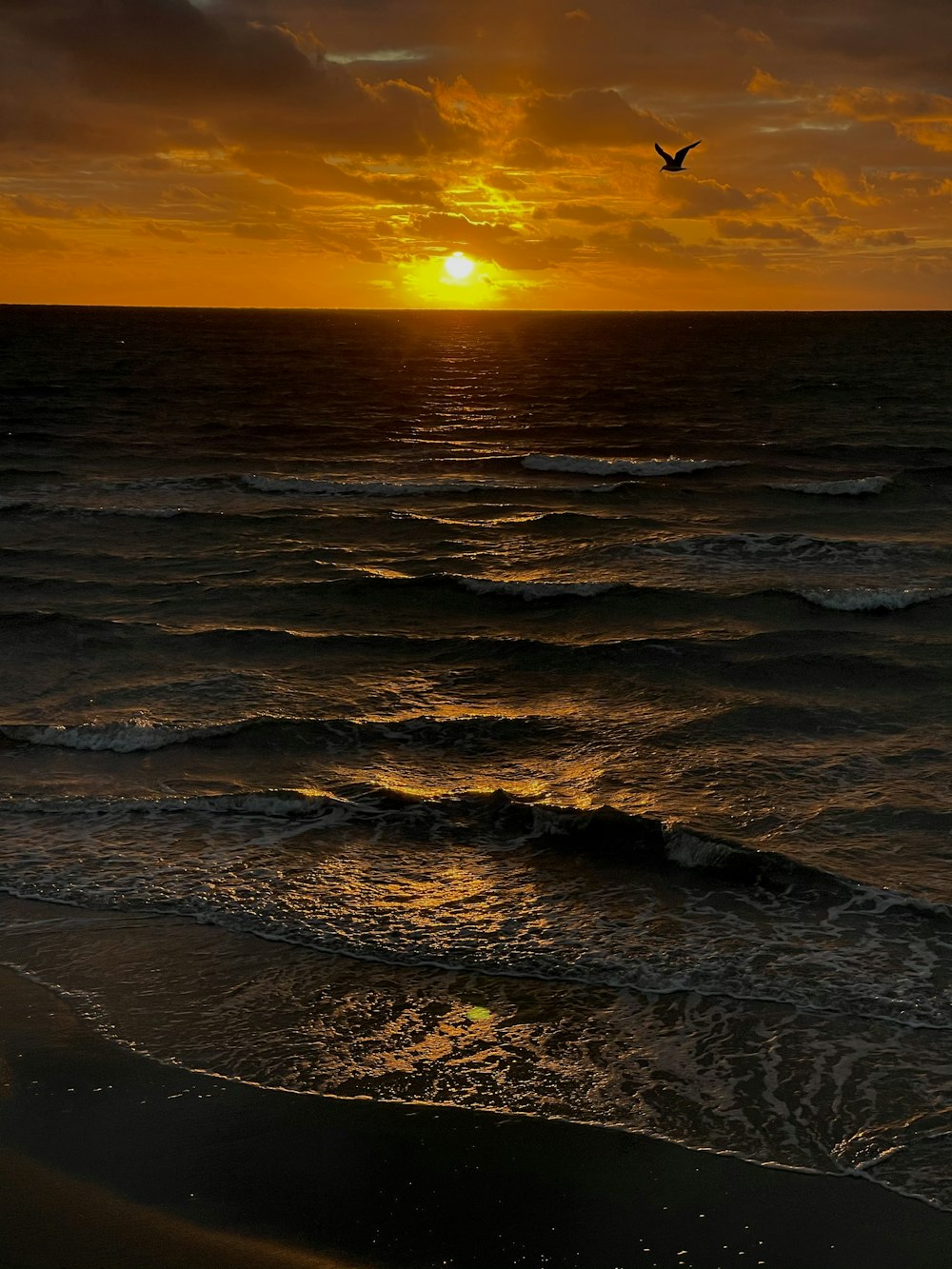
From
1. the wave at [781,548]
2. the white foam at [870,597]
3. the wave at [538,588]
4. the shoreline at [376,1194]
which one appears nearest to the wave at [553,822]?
the shoreline at [376,1194]

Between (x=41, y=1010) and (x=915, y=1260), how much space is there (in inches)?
222

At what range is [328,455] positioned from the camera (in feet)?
139

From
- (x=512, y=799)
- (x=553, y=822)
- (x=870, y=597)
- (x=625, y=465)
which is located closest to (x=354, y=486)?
(x=625, y=465)

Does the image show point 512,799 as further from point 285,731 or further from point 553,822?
point 285,731

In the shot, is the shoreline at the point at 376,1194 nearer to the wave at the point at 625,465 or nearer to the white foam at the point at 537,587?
the white foam at the point at 537,587

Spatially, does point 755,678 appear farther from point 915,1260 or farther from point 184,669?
point 915,1260

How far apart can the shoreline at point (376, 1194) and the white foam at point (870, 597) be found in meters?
15.3

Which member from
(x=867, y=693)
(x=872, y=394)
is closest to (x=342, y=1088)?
(x=867, y=693)

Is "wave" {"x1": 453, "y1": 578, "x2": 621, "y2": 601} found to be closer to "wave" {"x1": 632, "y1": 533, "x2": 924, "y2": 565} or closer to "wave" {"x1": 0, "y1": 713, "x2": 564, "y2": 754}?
"wave" {"x1": 632, "y1": 533, "x2": 924, "y2": 565}

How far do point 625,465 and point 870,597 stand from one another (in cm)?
1860

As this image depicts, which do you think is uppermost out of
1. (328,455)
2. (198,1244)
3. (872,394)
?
(872,394)

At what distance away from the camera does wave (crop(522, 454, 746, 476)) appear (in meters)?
37.5

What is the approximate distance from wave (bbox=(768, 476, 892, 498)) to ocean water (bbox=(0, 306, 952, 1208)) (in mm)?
259

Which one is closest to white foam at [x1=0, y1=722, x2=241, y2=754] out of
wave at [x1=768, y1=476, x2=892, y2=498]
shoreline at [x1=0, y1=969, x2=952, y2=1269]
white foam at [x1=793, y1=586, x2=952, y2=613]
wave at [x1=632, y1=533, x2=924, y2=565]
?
shoreline at [x1=0, y1=969, x2=952, y2=1269]
